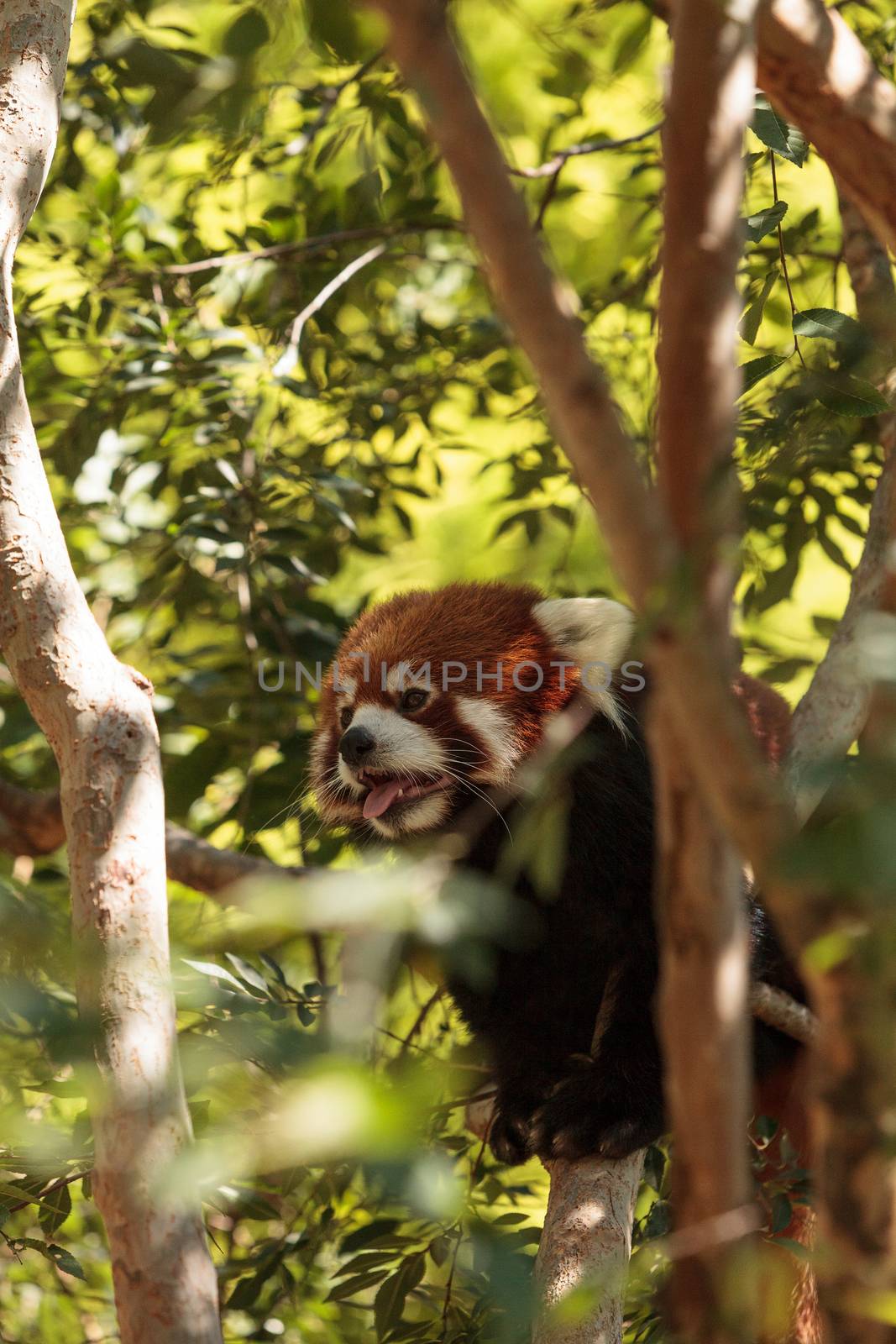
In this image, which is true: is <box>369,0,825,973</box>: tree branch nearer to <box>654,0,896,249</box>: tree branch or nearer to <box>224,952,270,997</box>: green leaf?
<box>654,0,896,249</box>: tree branch

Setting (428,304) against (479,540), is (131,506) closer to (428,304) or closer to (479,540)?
(428,304)

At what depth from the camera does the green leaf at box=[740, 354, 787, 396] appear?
1.71 metres

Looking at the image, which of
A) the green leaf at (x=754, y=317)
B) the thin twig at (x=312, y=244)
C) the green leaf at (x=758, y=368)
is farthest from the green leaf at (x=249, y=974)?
the thin twig at (x=312, y=244)

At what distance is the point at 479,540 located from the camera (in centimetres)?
630

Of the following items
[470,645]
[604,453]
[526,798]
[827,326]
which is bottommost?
[526,798]

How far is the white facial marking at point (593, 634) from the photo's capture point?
2.87 meters

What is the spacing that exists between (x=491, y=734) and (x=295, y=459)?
1090 millimetres

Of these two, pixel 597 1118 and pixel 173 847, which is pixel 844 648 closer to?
pixel 597 1118

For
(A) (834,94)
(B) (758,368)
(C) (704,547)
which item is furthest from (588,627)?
(C) (704,547)

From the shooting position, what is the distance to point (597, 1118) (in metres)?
2.42

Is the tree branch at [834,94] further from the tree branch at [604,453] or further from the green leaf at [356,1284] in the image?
the green leaf at [356,1284]

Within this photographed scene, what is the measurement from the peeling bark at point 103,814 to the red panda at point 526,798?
3.93 ft

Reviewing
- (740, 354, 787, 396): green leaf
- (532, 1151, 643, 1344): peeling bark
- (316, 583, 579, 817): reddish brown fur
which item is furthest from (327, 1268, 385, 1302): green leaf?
(740, 354, 787, 396): green leaf

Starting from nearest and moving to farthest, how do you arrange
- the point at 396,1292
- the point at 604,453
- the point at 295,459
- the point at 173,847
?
the point at 604,453 < the point at 396,1292 < the point at 173,847 < the point at 295,459
